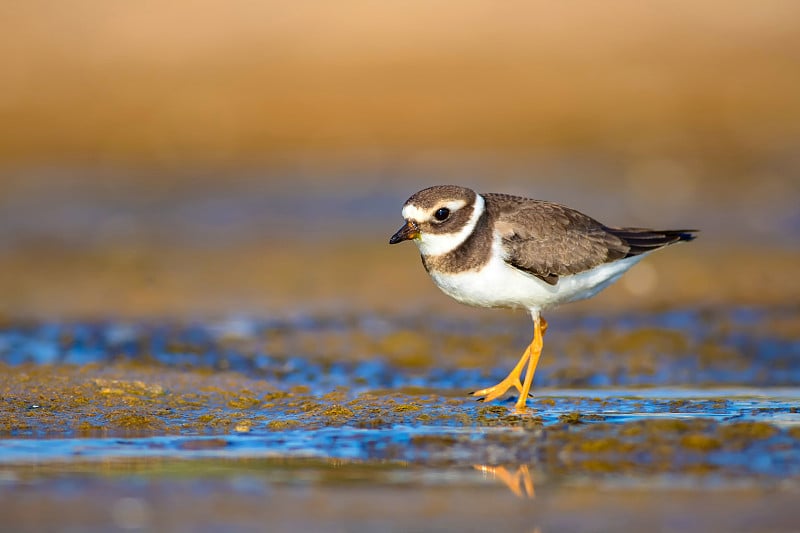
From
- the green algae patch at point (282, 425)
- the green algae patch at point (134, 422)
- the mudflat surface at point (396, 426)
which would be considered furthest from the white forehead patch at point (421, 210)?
the green algae patch at point (134, 422)

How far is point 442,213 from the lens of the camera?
9.93 metres

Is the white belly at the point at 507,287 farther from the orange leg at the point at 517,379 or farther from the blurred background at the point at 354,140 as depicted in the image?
the blurred background at the point at 354,140

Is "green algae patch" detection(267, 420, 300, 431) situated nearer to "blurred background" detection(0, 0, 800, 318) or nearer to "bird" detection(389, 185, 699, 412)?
"bird" detection(389, 185, 699, 412)

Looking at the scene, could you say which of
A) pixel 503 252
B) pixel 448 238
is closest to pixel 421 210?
pixel 448 238

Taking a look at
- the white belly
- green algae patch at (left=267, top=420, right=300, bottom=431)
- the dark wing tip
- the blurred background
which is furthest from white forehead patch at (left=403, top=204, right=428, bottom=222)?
the blurred background

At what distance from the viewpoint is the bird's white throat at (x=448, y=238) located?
981 centimetres

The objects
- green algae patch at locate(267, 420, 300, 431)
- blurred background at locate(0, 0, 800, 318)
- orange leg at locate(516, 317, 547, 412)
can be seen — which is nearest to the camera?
green algae patch at locate(267, 420, 300, 431)

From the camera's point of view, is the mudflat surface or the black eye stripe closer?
the mudflat surface

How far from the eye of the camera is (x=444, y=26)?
3400 centimetres

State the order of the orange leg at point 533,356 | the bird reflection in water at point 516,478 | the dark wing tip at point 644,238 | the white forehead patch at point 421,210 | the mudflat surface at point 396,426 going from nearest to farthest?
the mudflat surface at point 396,426 → the bird reflection in water at point 516,478 → the orange leg at point 533,356 → the white forehead patch at point 421,210 → the dark wing tip at point 644,238

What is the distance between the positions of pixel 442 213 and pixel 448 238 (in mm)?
→ 244

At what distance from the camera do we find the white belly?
969 centimetres

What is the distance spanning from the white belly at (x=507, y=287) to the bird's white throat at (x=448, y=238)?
209mm

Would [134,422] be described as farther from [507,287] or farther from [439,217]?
[507,287]
